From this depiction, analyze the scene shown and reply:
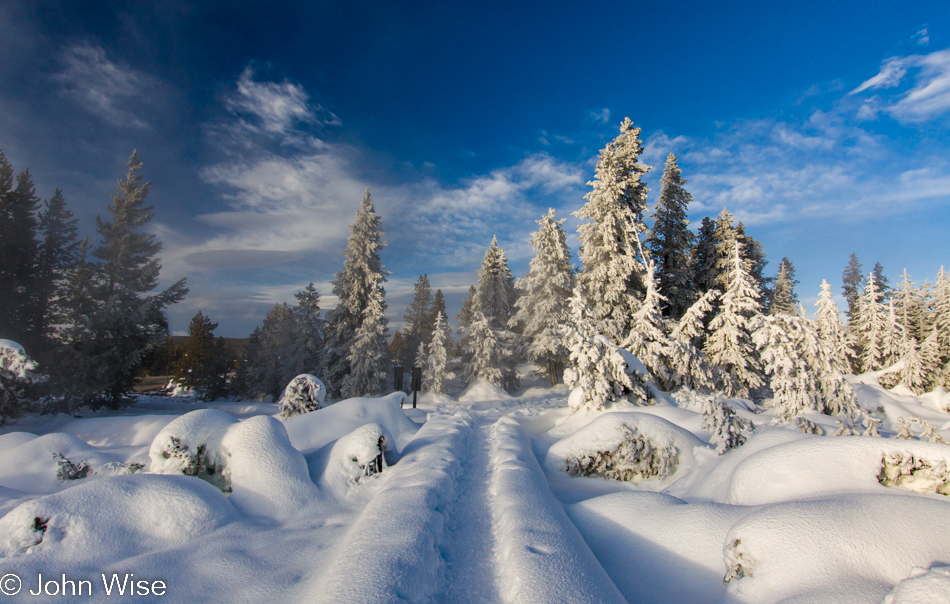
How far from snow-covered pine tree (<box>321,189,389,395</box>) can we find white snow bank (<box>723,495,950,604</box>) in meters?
22.9

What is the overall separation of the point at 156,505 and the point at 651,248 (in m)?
22.9

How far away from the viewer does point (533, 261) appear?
25953 mm

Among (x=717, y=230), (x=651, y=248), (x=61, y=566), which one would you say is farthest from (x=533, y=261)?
(x=61, y=566)

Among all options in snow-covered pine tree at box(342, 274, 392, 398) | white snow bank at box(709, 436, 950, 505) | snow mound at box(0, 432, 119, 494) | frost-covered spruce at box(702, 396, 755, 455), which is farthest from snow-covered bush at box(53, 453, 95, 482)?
snow-covered pine tree at box(342, 274, 392, 398)

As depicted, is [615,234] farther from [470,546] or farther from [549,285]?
[470,546]

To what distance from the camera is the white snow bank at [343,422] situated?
7953 millimetres

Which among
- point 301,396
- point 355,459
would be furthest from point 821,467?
point 301,396

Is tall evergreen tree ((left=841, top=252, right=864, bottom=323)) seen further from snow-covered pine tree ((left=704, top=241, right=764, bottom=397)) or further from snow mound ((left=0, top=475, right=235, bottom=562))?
snow mound ((left=0, top=475, right=235, bottom=562))

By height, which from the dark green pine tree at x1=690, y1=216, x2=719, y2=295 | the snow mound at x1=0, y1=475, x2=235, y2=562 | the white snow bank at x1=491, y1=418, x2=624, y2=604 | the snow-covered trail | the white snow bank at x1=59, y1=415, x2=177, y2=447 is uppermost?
the dark green pine tree at x1=690, y1=216, x2=719, y2=295

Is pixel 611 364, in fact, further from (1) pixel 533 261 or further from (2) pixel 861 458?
(1) pixel 533 261

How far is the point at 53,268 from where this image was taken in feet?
64.7

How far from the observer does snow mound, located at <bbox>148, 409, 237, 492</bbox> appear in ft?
17.7

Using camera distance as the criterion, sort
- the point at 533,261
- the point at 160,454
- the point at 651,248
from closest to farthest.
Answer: the point at 160,454
the point at 651,248
the point at 533,261

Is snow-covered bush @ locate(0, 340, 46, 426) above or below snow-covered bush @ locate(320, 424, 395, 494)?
above
